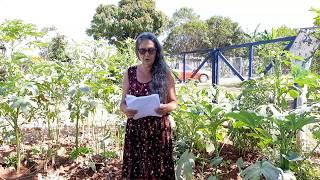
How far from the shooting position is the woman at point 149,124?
2648 mm

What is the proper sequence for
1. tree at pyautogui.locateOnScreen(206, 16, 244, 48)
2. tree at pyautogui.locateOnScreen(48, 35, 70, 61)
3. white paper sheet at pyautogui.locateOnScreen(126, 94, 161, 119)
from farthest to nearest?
tree at pyautogui.locateOnScreen(206, 16, 244, 48)
tree at pyautogui.locateOnScreen(48, 35, 70, 61)
white paper sheet at pyautogui.locateOnScreen(126, 94, 161, 119)

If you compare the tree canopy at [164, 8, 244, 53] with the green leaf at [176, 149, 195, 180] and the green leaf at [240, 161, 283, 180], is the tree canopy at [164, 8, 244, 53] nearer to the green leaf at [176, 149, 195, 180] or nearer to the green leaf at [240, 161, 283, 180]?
the green leaf at [176, 149, 195, 180]

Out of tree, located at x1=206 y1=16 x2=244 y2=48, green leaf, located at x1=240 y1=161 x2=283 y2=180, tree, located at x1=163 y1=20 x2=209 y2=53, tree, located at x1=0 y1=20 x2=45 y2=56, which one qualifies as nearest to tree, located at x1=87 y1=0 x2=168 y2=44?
tree, located at x1=163 y1=20 x2=209 y2=53

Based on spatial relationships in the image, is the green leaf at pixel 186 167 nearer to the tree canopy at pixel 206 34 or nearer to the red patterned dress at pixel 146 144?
the red patterned dress at pixel 146 144

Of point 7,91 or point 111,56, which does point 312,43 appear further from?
point 7,91

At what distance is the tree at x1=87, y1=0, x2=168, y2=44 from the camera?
25.3m

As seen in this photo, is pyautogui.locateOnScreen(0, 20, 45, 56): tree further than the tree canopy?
No

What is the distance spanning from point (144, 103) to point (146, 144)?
36 centimetres

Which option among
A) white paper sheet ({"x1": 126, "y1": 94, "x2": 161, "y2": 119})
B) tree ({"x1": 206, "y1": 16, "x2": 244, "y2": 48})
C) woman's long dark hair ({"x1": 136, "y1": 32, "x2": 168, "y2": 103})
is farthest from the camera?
tree ({"x1": 206, "y1": 16, "x2": 244, "y2": 48})

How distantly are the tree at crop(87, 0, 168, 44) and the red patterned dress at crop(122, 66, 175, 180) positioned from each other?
22548 mm

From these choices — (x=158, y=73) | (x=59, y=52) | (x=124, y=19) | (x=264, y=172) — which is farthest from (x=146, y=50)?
(x=124, y=19)

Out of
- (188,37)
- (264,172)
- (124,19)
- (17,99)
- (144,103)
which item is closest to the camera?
(264,172)

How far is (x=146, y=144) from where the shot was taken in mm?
2709

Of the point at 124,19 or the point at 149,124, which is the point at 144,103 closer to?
the point at 149,124
